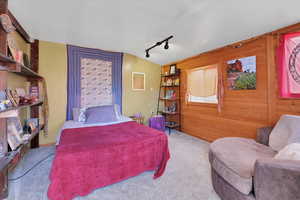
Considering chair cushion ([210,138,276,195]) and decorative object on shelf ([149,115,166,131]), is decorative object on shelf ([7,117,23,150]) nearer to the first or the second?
chair cushion ([210,138,276,195])

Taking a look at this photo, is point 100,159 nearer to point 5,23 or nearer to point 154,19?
point 5,23

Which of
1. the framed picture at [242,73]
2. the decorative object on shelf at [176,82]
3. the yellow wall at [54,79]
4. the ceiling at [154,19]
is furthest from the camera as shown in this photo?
the decorative object on shelf at [176,82]

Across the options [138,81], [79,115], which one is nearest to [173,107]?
[138,81]

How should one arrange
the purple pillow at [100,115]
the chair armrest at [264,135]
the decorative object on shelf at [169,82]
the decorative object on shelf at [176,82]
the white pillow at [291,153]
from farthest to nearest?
the decorative object on shelf at [169,82] → the decorative object on shelf at [176,82] → the purple pillow at [100,115] → the chair armrest at [264,135] → the white pillow at [291,153]

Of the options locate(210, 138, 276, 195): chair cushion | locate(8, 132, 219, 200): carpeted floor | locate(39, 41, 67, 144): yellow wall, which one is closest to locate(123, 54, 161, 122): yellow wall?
locate(39, 41, 67, 144): yellow wall

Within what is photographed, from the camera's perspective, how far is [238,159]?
1442mm

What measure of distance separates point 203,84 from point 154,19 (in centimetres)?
198

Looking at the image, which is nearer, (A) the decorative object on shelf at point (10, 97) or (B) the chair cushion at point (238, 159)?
(B) the chair cushion at point (238, 159)

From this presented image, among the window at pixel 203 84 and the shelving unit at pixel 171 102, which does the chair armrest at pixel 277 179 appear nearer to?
the window at pixel 203 84

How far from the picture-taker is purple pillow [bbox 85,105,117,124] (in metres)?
2.76

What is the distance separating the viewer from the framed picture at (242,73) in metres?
2.37

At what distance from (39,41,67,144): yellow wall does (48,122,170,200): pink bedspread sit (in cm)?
128

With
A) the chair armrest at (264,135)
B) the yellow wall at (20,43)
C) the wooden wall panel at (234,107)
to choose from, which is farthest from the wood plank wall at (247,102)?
the yellow wall at (20,43)

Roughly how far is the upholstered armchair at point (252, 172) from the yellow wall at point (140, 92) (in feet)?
8.56
